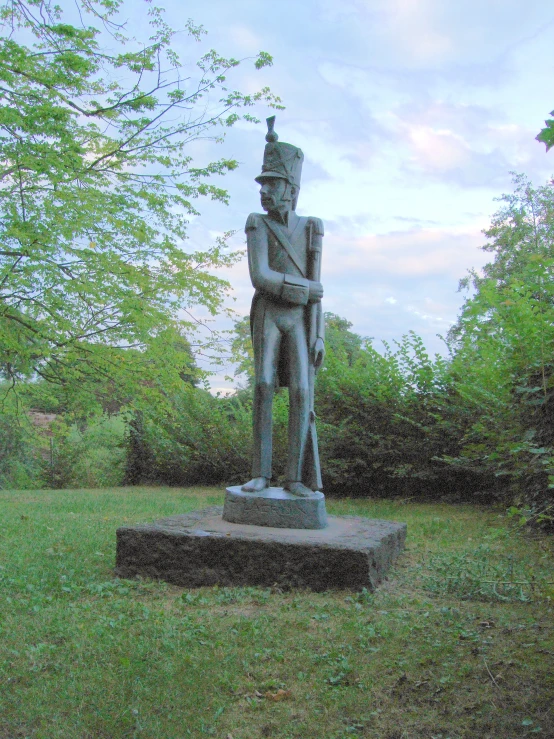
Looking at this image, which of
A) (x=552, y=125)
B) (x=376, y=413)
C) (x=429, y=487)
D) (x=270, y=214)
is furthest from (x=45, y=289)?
(x=552, y=125)

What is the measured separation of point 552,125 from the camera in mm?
2398

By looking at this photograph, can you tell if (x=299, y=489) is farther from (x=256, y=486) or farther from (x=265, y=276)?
(x=265, y=276)

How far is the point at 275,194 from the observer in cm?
605

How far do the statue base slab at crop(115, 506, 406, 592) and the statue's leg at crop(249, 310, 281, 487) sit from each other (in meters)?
0.72

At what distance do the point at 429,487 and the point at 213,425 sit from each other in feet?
14.3

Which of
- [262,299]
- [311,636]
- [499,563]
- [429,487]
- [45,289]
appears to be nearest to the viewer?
[311,636]

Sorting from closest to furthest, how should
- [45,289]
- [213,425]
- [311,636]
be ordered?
[311,636], [45,289], [213,425]

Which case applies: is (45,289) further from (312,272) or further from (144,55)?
(312,272)

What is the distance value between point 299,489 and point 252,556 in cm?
95

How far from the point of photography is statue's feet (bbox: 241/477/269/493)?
591 cm

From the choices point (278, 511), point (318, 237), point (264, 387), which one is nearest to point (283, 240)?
point (318, 237)

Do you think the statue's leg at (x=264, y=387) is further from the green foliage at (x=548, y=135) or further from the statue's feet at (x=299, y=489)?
the green foliage at (x=548, y=135)

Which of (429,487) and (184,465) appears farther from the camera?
(184,465)

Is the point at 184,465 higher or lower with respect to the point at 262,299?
lower
